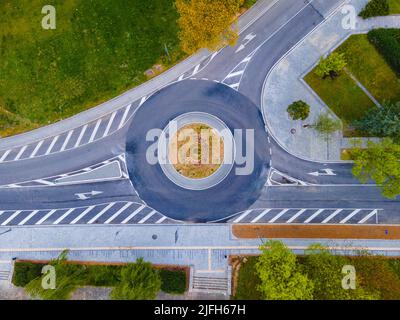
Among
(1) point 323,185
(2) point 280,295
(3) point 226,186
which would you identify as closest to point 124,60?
(3) point 226,186

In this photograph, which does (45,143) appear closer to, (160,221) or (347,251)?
(160,221)

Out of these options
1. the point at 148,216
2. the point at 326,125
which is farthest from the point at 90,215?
the point at 326,125

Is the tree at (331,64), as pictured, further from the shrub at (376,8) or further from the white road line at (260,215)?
the white road line at (260,215)

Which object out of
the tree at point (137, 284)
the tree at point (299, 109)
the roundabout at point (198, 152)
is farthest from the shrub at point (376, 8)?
the tree at point (137, 284)

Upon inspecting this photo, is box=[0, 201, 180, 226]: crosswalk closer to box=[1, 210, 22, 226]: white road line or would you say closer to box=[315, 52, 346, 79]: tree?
box=[1, 210, 22, 226]: white road line

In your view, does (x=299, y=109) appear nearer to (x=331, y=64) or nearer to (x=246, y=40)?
(x=331, y=64)

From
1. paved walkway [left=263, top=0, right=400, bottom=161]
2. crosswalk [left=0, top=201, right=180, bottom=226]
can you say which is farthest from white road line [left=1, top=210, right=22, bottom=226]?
paved walkway [left=263, top=0, right=400, bottom=161]
